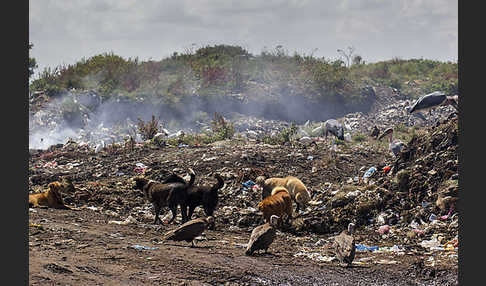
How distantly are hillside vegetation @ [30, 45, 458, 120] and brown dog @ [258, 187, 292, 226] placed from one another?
18.8m

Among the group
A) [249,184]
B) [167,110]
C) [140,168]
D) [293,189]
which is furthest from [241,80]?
[293,189]

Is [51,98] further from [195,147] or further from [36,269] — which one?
[36,269]

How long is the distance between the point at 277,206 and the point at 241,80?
21354 mm

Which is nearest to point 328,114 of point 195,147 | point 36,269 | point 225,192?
point 195,147

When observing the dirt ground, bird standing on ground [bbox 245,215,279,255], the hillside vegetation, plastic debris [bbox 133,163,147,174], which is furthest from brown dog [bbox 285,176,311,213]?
the hillside vegetation

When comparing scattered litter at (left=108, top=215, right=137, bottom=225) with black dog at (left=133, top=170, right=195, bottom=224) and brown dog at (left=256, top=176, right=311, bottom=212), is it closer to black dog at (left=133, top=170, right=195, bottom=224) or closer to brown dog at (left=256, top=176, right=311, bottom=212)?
black dog at (left=133, top=170, right=195, bottom=224)

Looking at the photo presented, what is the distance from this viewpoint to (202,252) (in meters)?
8.20

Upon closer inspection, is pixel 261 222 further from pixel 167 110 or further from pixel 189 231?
pixel 167 110

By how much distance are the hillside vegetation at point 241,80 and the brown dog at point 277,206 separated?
1876 centimetres

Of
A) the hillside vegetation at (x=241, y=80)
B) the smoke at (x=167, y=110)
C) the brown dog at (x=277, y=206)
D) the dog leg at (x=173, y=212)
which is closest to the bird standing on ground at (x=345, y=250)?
the brown dog at (x=277, y=206)

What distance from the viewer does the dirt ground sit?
7012mm

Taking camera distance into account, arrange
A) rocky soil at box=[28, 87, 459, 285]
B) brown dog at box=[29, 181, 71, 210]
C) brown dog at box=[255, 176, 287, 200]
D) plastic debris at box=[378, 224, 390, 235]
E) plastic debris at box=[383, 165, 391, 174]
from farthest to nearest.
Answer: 1. plastic debris at box=[383, 165, 391, 174]
2. brown dog at box=[255, 176, 287, 200]
3. brown dog at box=[29, 181, 71, 210]
4. plastic debris at box=[378, 224, 390, 235]
5. rocky soil at box=[28, 87, 459, 285]

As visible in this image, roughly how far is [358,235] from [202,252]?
10.5 feet

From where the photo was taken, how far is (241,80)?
31.0m
